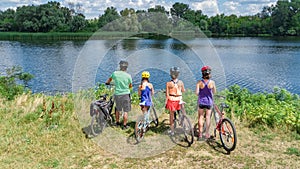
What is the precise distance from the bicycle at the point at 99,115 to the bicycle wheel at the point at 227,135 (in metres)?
2.48

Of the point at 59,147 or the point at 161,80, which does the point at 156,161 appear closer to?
the point at 59,147

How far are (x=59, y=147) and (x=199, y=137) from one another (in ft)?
9.24

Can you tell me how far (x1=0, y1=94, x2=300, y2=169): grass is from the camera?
188 inches

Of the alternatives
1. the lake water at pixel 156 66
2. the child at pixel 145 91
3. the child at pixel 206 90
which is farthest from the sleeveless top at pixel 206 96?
the lake water at pixel 156 66

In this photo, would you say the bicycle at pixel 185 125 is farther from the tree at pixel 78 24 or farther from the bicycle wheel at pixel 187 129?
the tree at pixel 78 24

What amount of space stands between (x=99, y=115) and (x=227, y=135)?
8.91ft

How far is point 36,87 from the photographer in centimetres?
1925

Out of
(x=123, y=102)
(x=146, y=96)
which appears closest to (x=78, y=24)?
(x=123, y=102)

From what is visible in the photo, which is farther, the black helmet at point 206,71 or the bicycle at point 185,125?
the bicycle at point 185,125

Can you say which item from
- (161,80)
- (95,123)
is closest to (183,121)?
(95,123)

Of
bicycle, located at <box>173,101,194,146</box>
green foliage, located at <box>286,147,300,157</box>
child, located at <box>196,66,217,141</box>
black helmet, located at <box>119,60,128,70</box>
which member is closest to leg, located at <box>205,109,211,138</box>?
child, located at <box>196,66,217,141</box>

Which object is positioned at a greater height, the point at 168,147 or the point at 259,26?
the point at 259,26

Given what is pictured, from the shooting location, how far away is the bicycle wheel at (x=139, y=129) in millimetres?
5566

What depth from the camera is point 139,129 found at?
563cm
